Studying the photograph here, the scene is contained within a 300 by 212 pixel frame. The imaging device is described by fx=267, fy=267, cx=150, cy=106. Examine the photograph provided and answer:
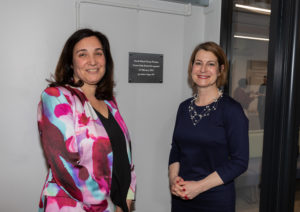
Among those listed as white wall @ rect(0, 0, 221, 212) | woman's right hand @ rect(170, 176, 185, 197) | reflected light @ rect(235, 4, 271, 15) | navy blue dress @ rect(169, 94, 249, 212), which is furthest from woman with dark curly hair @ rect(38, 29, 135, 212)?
reflected light @ rect(235, 4, 271, 15)

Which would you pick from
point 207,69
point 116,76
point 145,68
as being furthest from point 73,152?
point 145,68

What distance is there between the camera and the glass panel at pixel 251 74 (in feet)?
6.95

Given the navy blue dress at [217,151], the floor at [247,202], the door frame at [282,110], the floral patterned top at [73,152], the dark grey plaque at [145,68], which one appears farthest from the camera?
the dark grey plaque at [145,68]

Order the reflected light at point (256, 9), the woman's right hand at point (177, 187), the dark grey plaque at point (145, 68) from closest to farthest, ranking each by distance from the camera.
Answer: the woman's right hand at point (177, 187), the reflected light at point (256, 9), the dark grey plaque at point (145, 68)

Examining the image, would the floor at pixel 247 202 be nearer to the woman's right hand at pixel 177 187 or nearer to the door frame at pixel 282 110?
the door frame at pixel 282 110

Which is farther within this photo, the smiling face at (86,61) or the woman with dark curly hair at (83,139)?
the smiling face at (86,61)

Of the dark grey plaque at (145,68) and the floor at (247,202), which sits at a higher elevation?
the dark grey plaque at (145,68)

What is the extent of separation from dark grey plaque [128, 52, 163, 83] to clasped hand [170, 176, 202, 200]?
1085 millimetres

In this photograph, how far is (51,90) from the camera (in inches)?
57.4

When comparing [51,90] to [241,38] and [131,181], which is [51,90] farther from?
[241,38]

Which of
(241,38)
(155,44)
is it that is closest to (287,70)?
(241,38)

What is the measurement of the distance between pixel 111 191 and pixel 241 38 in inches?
67.3

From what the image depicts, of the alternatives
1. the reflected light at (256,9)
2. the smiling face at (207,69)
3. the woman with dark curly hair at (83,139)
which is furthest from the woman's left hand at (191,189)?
the reflected light at (256,9)

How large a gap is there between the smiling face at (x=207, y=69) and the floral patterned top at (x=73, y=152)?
0.73 meters
